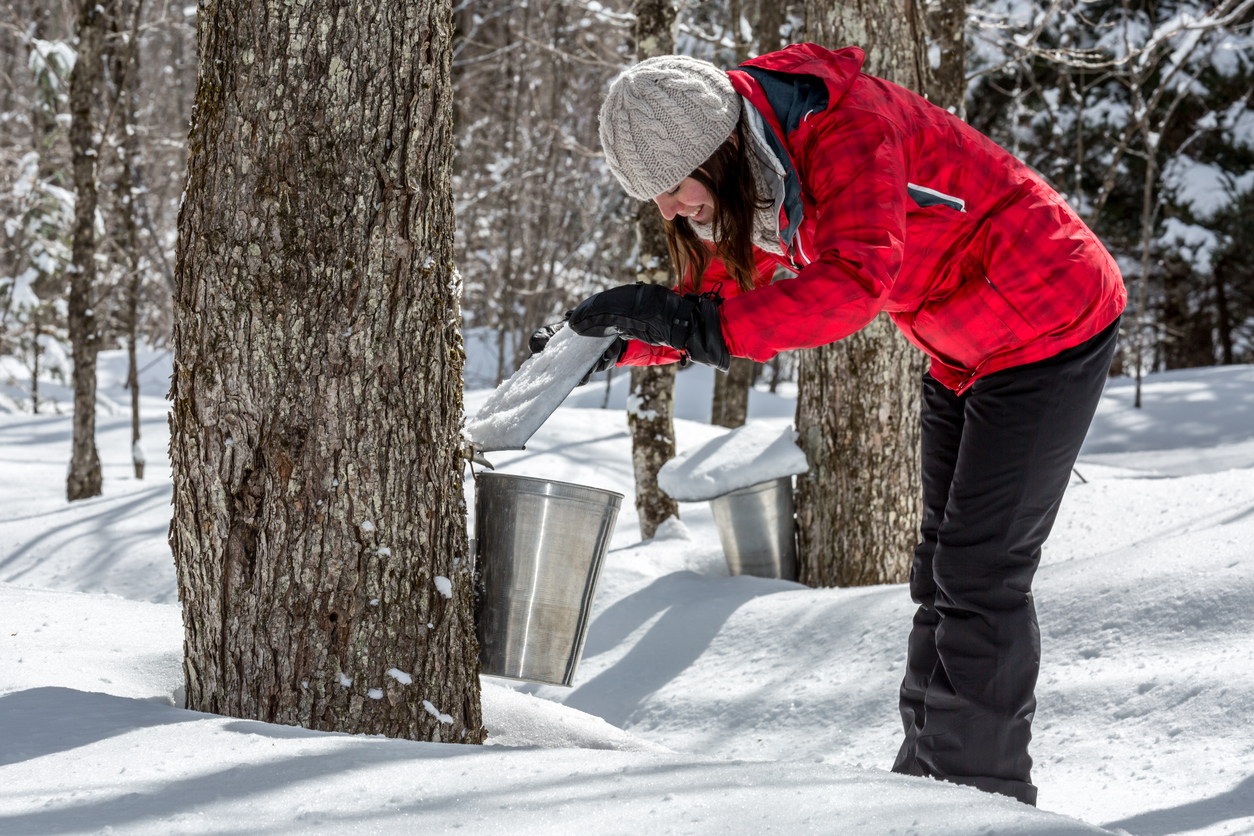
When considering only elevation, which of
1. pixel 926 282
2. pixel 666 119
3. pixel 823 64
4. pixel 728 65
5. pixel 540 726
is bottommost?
pixel 540 726

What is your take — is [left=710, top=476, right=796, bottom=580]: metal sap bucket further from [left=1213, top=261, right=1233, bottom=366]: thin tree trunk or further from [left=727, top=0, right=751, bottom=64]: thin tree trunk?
[left=1213, top=261, right=1233, bottom=366]: thin tree trunk

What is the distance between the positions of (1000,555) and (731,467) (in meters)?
2.18

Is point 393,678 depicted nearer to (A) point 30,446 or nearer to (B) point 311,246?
(B) point 311,246

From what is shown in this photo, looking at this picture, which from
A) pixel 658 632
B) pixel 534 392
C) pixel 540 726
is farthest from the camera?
pixel 658 632

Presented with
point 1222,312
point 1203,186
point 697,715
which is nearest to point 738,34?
point 697,715

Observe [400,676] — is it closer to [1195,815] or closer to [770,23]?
[1195,815]

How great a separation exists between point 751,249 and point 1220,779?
4.51 feet

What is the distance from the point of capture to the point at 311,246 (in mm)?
1754

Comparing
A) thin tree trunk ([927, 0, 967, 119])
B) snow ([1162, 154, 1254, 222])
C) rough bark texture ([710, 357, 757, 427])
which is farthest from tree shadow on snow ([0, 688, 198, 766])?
snow ([1162, 154, 1254, 222])

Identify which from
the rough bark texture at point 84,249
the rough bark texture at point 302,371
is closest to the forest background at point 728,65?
the rough bark texture at point 84,249

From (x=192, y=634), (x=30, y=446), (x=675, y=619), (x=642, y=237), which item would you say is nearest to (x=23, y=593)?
(x=192, y=634)

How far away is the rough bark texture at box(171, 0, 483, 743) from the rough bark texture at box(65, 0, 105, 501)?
5.71m

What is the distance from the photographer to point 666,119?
158 centimetres

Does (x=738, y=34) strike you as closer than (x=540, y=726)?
No
